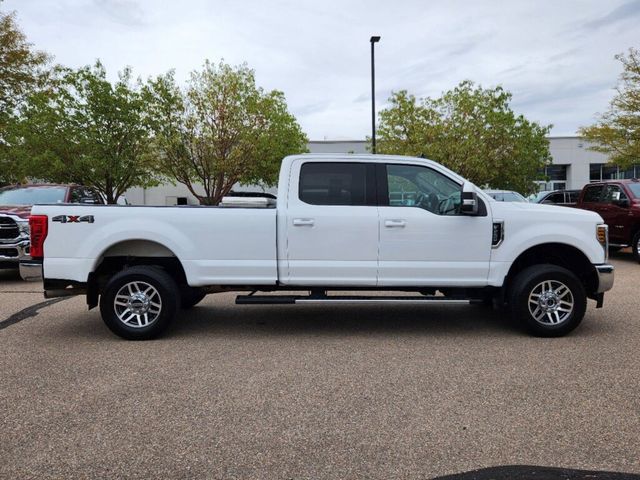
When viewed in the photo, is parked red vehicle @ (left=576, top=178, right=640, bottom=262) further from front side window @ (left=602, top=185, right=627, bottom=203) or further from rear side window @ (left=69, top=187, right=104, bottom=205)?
rear side window @ (left=69, top=187, right=104, bottom=205)

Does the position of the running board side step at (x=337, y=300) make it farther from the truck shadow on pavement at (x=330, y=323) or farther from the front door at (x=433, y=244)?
the truck shadow on pavement at (x=330, y=323)

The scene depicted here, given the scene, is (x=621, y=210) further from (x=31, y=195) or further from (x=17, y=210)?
(x=31, y=195)

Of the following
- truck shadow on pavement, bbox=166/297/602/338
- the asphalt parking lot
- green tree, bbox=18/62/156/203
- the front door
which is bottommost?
the asphalt parking lot

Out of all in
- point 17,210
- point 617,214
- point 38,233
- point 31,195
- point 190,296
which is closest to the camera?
point 38,233

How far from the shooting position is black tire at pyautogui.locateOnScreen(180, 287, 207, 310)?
653 centimetres

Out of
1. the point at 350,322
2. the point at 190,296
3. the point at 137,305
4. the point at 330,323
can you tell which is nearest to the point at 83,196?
the point at 190,296

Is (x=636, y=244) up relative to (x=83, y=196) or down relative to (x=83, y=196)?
down

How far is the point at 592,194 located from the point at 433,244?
32.5ft

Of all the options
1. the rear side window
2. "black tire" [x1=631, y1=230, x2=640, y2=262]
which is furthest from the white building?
"black tire" [x1=631, y1=230, x2=640, y2=262]

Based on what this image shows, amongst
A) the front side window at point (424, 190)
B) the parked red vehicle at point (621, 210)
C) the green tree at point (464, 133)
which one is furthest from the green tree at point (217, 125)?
the front side window at point (424, 190)

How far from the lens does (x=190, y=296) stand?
22.8ft

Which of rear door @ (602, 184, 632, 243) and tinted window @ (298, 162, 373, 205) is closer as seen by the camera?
tinted window @ (298, 162, 373, 205)

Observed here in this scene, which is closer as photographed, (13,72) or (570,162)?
(13,72)

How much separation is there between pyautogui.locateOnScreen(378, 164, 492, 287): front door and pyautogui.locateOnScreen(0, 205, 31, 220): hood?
7.15m
